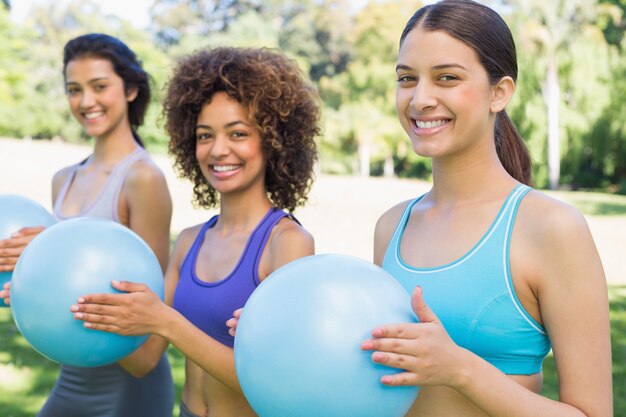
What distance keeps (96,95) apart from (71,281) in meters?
1.57

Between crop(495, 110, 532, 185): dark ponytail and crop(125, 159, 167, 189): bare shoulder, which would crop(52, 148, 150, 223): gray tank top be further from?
crop(495, 110, 532, 185): dark ponytail

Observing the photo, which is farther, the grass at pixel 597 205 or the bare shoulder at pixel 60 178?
the grass at pixel 597 205

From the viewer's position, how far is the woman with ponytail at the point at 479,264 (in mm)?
1647

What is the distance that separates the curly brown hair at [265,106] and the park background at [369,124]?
398mm

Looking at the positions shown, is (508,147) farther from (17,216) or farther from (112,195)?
(17,216)

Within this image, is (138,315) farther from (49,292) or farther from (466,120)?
(466,120)

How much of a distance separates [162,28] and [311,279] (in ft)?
220

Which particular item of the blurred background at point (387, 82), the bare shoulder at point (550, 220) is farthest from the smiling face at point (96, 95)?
the blurred background at point (387, 82)

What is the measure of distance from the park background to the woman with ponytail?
1701mm

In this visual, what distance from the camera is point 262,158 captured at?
2.75m

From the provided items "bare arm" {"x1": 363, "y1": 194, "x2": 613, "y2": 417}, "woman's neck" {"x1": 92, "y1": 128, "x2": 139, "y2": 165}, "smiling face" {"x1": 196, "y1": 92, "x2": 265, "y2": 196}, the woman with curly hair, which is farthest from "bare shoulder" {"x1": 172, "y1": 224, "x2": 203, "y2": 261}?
"bare arm" {"x1": 363, "y1": 194, "x2": 613, "y2": 417}

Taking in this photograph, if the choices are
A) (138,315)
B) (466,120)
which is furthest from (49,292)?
(466,120)

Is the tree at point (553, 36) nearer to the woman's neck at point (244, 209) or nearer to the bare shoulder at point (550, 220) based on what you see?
the woman's neck at point (244, 209)

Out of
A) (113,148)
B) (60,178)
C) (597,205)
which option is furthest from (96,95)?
(597,205)
